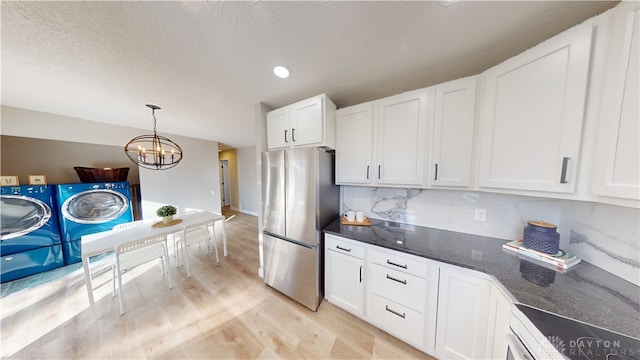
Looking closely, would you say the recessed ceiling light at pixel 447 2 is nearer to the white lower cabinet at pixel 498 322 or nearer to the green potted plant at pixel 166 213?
the white lower cabinet at pixel 498 322

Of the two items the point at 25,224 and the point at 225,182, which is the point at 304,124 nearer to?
the point at 25,224

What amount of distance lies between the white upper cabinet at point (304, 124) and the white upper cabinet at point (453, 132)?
3.18 feet

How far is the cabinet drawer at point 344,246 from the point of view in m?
1.61

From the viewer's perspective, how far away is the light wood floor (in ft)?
4.67

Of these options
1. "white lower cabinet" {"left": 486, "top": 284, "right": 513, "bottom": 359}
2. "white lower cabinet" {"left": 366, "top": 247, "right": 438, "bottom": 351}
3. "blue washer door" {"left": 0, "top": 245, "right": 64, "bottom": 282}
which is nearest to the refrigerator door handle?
"white lower cabinet" {"left": 366, "top": 247, "right": 438, "bottom": 351}

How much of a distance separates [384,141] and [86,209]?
182 inches

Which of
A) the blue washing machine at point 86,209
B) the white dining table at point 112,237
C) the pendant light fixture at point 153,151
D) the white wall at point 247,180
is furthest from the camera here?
the white wall at point 247,180

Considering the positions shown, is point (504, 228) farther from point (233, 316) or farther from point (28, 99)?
point (28, 99)

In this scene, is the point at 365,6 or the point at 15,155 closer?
the point at 365,6

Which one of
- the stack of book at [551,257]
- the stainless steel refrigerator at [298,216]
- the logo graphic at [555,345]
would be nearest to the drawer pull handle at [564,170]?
the stack of book at [551,257]

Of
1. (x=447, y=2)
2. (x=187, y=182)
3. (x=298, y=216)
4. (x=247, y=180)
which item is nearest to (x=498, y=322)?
(x=298, y=216)

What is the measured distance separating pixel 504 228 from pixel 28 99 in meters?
5.49

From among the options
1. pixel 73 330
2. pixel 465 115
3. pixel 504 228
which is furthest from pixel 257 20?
pixel 73 330

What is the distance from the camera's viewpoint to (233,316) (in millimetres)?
1777
